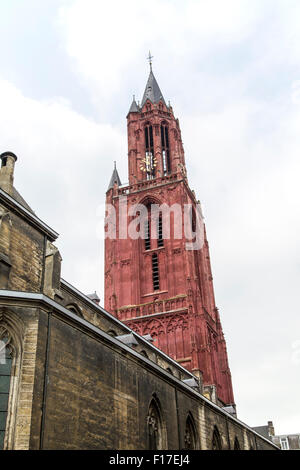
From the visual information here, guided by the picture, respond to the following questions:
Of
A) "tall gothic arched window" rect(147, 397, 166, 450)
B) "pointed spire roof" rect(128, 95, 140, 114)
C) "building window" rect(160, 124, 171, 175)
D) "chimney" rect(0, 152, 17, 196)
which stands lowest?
"tall gothic arched window" rect(147, 397, 166, 450)

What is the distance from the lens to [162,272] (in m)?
49.5

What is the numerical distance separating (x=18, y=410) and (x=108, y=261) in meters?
39.1

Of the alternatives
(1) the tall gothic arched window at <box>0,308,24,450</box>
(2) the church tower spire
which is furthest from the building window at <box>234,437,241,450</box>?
(2) the church tower spire

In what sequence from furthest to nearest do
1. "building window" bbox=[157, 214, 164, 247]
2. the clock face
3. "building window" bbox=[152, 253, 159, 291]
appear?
the clock face, "building window" bbox=[157, 214, 164, 247], "building window" bbox=[152, 253, 159, 291]

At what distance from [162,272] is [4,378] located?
36.2 metres

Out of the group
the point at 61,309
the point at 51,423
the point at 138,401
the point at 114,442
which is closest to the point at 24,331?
the point at 61,309

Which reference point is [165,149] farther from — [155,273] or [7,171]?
[7,171]

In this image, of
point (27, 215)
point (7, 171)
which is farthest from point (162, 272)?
point (27, 215)

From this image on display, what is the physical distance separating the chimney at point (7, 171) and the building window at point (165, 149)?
121ft

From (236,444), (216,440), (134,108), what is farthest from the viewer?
(134,108)

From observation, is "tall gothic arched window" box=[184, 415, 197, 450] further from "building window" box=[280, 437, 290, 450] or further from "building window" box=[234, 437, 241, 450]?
"building window" box=[280, 437, 290, 450]

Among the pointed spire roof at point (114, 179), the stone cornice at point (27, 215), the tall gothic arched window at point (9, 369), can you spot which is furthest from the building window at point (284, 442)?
the tall gothic arched window at point (9, 369)

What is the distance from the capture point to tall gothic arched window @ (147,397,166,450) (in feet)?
65.4

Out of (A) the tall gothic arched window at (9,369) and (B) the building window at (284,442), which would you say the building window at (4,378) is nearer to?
(A) the tall gothic arched window at (9,369)
